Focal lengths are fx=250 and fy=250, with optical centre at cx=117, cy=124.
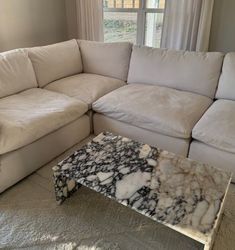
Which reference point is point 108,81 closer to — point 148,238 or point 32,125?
point 32,125

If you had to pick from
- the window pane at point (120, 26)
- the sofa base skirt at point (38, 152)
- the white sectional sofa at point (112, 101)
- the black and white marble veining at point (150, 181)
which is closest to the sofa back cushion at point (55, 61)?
the white sectional sofa at point (112, 101)

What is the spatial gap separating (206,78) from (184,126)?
0.66 metres

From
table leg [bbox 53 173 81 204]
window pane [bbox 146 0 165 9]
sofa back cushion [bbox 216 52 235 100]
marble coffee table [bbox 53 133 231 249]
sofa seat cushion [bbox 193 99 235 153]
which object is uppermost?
window pane [bbox 146 0 165 9]

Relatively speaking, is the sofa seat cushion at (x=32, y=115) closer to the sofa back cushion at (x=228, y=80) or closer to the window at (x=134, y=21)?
the sofa back cushion at (x=228, y=80)

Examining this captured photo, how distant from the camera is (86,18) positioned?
3.54m

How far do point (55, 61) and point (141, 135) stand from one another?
122cm

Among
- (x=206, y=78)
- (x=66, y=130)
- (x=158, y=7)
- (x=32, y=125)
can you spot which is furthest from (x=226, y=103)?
(x=158, y=7)

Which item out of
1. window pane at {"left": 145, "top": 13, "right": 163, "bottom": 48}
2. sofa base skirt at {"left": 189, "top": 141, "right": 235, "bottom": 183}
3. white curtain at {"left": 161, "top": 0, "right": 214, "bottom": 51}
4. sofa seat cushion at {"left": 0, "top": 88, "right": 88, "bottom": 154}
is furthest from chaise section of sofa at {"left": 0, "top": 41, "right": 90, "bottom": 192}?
window pane at {"left": 145, "top": 13, "right": 163, "bottom": 48}

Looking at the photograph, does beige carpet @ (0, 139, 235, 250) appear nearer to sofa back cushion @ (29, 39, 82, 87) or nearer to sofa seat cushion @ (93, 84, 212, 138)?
sofa seat cushion @ (93, 84, 212, 138)

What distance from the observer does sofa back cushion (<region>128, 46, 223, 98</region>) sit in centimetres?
225

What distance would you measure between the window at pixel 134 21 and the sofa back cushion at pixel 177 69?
1023 millimetres

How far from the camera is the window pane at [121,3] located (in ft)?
11.2

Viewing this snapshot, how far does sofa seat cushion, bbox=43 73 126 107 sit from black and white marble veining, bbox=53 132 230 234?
0.74 meters

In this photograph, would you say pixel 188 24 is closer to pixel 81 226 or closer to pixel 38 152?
pixel 38 152
